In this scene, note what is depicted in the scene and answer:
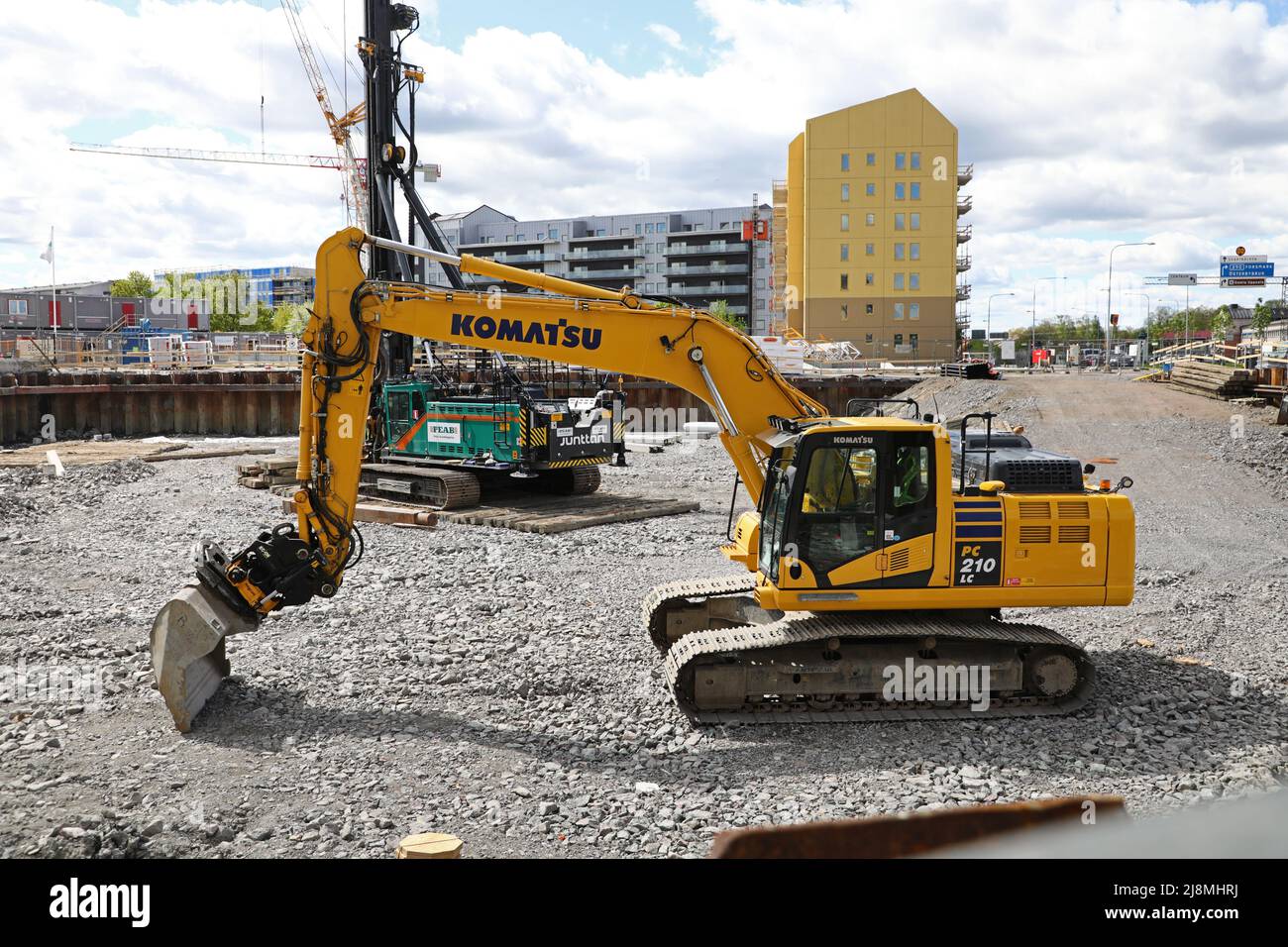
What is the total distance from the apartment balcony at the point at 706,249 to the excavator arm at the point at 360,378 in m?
97.2

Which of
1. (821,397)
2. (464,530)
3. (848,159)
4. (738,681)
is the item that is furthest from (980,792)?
(848,159)

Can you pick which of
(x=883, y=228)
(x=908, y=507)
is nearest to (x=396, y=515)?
(x=908, y=507)

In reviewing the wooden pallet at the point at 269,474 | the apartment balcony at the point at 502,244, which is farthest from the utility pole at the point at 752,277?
the wooden pallet at the point at 269,474

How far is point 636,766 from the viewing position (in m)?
7.13

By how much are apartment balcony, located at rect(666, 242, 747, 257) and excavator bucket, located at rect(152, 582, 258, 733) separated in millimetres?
99512

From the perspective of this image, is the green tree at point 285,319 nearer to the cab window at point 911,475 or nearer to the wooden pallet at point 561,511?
the wooden pallet at point 561,511

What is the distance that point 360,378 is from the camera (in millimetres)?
8805

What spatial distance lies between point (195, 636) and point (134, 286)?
109 m

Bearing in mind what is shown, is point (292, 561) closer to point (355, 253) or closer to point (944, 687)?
point (355, 253)

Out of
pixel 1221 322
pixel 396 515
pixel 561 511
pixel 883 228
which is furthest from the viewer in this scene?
pixel 1221 322

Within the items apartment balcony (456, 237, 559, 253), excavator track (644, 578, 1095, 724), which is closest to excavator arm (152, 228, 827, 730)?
excavator track (644, 578, 1095, 724)

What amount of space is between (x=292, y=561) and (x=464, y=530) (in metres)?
7.72

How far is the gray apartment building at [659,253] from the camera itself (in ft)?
342
